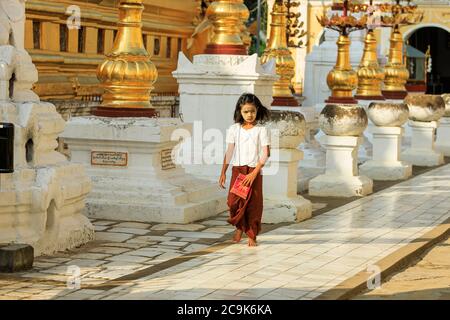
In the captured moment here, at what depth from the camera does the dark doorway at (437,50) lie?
184ft

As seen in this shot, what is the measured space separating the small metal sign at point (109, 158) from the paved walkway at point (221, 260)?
81 centimetres

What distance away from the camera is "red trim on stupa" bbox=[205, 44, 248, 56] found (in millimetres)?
14562

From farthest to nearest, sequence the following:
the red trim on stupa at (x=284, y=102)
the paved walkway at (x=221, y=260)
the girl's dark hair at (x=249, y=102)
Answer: the red trim on stupa at (x=284, y=102), the girl's dark hair at (x=249, y=102), the paved walkway at (x=221, y=260)

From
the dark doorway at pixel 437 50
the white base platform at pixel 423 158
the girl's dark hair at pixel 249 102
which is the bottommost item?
the white base platform at pixel 423 158

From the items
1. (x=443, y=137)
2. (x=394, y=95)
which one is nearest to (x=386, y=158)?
(x=443, y=137)

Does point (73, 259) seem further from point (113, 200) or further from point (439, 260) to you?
point (439, 260)

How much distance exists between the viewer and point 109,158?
40.7ft

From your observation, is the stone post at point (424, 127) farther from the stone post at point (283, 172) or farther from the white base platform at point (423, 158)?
the stone post at point (283, 172)

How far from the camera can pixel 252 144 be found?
10672 millimetres

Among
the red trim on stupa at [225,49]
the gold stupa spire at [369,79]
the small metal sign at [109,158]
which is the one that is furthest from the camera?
the gold stupa spire at [369,79]

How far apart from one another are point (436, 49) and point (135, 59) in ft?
151

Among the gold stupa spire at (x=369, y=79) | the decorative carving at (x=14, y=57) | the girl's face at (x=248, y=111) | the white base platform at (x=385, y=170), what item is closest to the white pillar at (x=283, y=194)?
the girl's face at (x=248, y=111)

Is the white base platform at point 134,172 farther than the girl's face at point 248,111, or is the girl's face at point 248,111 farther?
the white base platform at point 134,172
